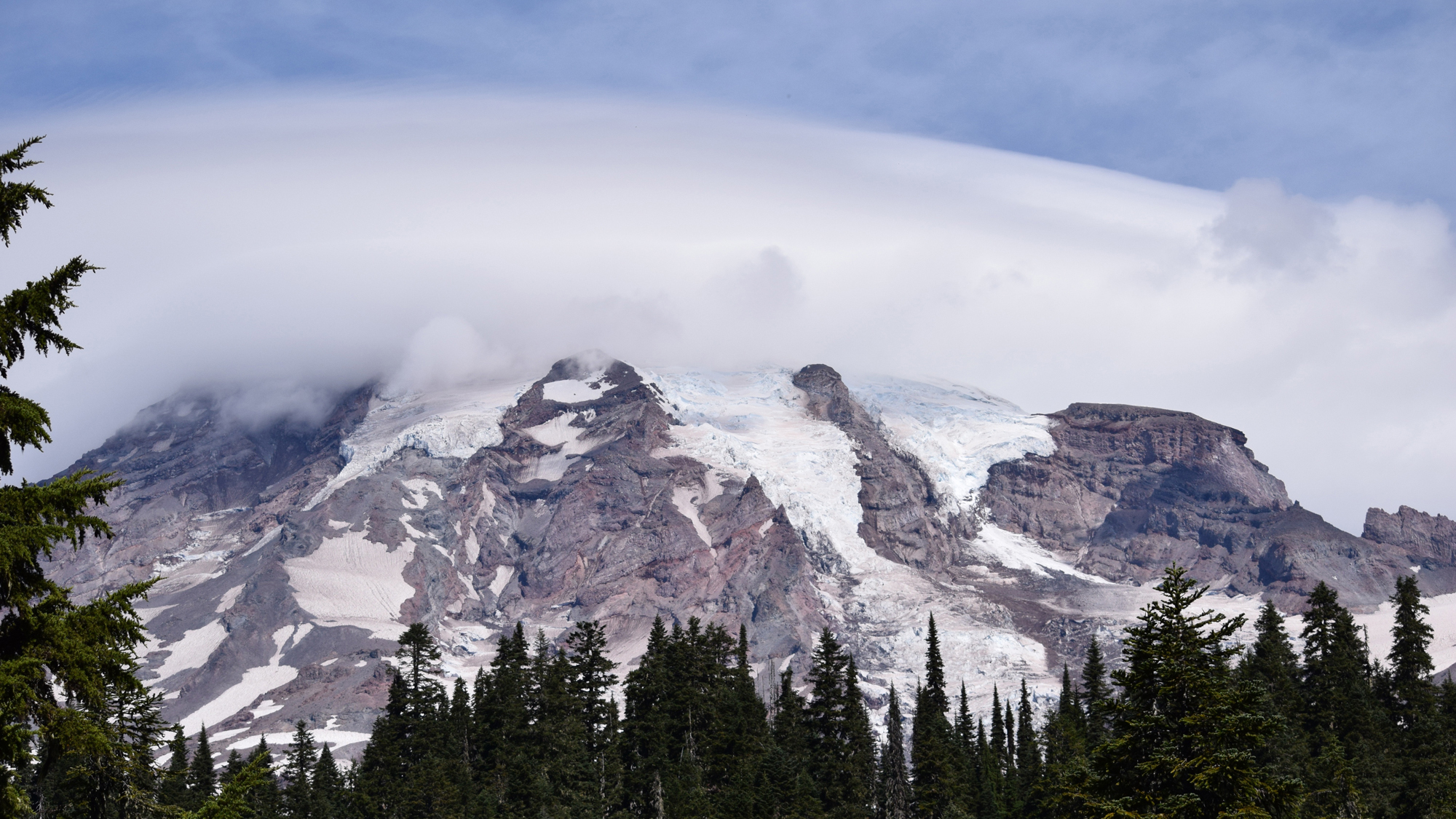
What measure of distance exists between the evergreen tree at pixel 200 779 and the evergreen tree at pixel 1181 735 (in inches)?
3206

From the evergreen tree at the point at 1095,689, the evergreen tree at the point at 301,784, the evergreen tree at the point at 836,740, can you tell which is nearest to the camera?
the evergreen tree at the point at 1095,689

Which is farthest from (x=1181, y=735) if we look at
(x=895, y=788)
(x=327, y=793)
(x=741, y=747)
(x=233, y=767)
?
(x=327, y=793)

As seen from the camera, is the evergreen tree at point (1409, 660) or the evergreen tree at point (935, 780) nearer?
the evergreen tree at point (935, 780)

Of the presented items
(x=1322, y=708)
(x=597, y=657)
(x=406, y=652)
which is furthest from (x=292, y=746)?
(x=1322, y=708)

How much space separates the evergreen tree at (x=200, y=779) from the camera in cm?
9900

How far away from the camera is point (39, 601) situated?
18031mm

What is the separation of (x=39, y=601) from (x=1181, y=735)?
78.7 ft

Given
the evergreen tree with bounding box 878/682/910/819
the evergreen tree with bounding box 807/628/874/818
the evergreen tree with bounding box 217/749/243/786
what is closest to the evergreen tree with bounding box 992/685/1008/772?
the evergreen tree with bounding box 878/682/910/819

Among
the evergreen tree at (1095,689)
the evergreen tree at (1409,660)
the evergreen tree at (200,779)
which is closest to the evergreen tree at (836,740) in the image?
the evergreen tree at (1095,689)

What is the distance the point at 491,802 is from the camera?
92000mm

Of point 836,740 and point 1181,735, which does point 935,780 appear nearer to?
point 836,740

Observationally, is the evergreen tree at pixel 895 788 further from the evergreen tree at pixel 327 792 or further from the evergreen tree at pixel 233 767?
the evergreen tree at pixel 233 767

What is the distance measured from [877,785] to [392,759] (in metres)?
43.5

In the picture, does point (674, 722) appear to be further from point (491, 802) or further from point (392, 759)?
point (392, 759)
